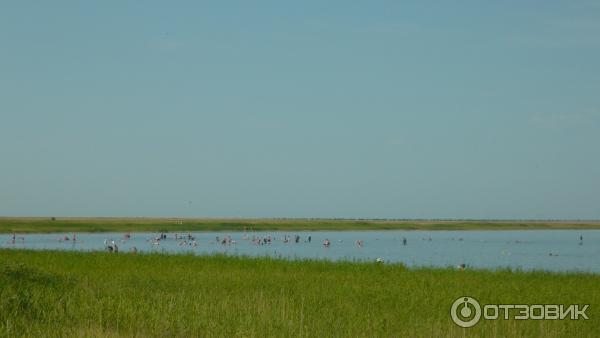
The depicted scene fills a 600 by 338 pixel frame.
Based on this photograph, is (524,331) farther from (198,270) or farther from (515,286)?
(198,270)

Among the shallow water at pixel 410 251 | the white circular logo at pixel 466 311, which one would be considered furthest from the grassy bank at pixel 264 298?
the shallow water at pixel 410 251

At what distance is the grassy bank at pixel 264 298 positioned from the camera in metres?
14.9

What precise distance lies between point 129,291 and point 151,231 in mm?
98947

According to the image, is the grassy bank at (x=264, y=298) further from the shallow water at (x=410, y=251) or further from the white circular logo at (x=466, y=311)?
the shallow water at (x=410, y=251)

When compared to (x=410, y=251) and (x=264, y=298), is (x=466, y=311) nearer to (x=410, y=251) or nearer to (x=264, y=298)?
(x=264, y=298)

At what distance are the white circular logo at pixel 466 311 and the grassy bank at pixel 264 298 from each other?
0.26 meters

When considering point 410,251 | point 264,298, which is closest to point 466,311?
point 264,298

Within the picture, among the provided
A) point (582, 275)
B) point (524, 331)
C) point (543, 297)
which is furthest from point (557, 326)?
point (582, 275)

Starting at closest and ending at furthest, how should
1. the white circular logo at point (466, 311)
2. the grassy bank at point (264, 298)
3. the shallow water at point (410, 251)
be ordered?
the grassy bank at point (264, 298) → the white circular logo at point (466, 311) → the shallow water at point (410, 251)

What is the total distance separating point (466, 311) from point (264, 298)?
4.86 meters

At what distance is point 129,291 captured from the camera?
19.5m

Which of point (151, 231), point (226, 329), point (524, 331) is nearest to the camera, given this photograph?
point (226, 329)

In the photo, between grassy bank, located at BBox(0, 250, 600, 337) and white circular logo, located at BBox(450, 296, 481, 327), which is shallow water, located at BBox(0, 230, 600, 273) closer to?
grassy bank, located at BBox(0, 250, 600, 337)

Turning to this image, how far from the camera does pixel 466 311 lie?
59.9 feet
